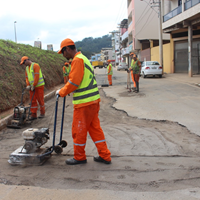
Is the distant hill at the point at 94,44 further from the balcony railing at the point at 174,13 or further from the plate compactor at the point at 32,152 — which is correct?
the plate compactor at the point at 32,152

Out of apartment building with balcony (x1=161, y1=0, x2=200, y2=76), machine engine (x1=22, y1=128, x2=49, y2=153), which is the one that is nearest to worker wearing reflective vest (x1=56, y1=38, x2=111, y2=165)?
machine engine (x1=22, y1=128, x2=49, y2=153)

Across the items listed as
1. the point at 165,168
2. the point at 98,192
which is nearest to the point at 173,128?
the point at 165,168

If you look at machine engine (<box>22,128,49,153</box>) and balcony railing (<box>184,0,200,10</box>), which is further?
balcony railing (<box>184,0,200,10</box>)

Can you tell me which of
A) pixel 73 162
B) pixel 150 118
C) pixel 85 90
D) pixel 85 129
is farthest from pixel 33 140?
pixel 150 118

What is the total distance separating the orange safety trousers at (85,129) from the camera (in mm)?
3434

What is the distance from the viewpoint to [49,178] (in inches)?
123

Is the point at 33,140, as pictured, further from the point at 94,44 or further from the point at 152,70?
the point at 94,44

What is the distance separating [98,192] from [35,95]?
5.02m

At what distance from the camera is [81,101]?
11.2 ft

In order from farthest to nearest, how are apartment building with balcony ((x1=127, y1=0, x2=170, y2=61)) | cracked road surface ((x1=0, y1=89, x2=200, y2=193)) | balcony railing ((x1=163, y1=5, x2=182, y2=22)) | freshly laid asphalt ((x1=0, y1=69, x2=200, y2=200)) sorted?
apartment building with balcony ((x1=127, y1=0, x2=170, y2=61)), balcony railing ((x1=163, y1=5, x2=182, y2=22)), cracked road surface ((x1=0, y1=89, x2=200, y2=193)), freshly laid asphalt ((x1=0, y1=69, x2=200, y2=200))

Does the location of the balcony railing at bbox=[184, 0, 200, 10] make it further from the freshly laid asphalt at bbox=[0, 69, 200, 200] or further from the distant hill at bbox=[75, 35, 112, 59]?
the distant hill at bbox=[75, 35, 112, 59]

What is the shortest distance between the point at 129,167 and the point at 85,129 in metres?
0.89

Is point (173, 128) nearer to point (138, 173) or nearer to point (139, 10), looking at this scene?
point (138, 173)

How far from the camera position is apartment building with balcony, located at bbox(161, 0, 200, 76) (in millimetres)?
16984
